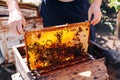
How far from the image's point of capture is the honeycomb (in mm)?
1842

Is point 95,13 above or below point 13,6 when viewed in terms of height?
below

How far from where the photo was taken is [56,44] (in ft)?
6.48

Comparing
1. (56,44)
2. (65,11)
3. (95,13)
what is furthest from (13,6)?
(95,13)

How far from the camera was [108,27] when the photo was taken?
468 cm

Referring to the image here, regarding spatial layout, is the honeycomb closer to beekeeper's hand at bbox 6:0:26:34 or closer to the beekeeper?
beekeeper's hand at bbox 6:0:26:34

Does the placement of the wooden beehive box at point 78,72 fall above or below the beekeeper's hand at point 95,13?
below

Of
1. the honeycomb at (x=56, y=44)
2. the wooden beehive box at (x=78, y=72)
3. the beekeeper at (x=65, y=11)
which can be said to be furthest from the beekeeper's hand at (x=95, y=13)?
the wooden beehive box at (x=78, y=72)

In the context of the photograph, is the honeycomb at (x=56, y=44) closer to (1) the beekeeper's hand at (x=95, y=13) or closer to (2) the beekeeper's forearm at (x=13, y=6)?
(1) the beekeeper's hand at (x=95, y=13)

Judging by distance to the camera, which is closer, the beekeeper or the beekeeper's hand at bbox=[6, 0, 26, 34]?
the beekeeper's hand at bbox=[6, 0, 26, 34]

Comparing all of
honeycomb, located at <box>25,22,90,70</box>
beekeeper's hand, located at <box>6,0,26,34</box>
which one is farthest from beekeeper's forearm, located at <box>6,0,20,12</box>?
honeycomb, located at <box>25,22,90,70</box>

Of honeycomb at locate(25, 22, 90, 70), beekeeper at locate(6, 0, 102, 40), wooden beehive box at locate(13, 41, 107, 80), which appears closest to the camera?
wooden beehive box at locate(13, 41, 107, 80)

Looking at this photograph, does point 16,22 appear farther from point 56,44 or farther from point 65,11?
point 65,11

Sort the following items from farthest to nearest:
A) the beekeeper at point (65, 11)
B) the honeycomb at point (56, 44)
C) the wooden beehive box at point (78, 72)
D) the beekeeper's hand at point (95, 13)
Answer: the beekeeper at point (65, 11) → the beekeeper's hand at point (95, 13) → the honeycomb at point (56, 44) → the wooden beehive box at point (78, 72)

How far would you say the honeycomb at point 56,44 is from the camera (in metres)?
1.84
